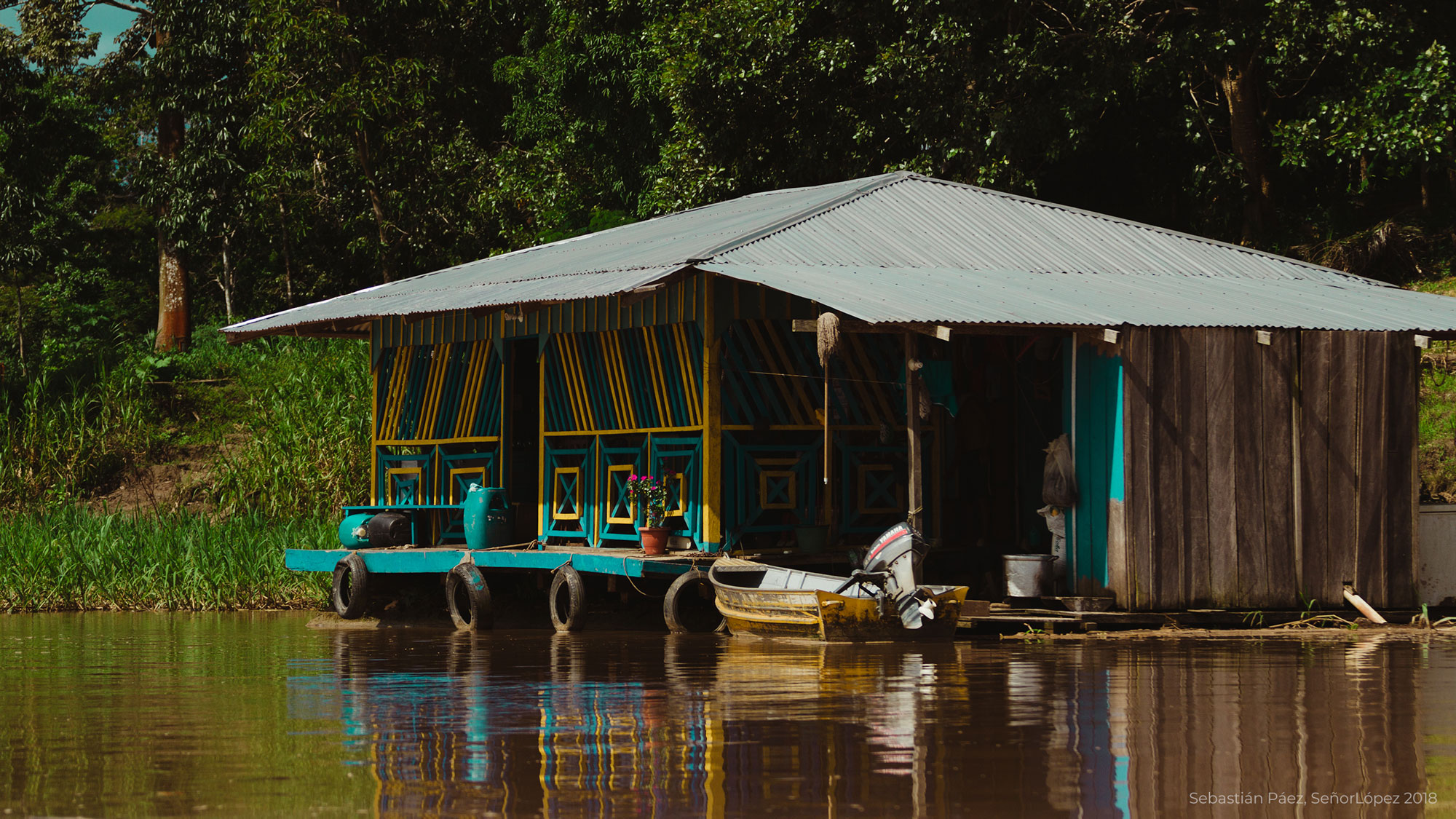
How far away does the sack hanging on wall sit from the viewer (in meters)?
14.3

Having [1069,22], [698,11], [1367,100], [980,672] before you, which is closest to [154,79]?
[698,11]

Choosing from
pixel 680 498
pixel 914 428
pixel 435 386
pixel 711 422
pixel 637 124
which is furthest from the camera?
pixel 637 124

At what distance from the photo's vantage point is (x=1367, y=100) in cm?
2062

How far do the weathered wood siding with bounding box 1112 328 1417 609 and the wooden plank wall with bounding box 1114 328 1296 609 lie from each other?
1 centimetres

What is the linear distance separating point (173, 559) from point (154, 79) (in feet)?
49.6

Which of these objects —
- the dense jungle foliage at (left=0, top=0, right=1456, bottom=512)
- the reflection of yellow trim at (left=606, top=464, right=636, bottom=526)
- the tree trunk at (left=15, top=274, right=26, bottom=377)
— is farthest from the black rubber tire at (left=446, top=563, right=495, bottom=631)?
the tree trunk at (left=15, top=274, right=26, bottom=377)

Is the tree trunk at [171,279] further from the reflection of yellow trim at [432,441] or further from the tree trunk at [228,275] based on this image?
the reflection of yellow trim at [432,441]

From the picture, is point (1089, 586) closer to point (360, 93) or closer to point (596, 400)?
point (596, 400)

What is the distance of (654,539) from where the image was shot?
1490cm

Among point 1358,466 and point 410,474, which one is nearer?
point 1358,466

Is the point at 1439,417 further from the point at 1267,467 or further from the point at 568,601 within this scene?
the point at 568,601

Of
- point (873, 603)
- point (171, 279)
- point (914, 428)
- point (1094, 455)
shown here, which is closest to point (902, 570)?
point (873, 603)

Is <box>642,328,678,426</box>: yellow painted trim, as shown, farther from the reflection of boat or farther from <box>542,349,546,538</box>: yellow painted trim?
the reflection of boat

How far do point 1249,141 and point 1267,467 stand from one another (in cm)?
1074
